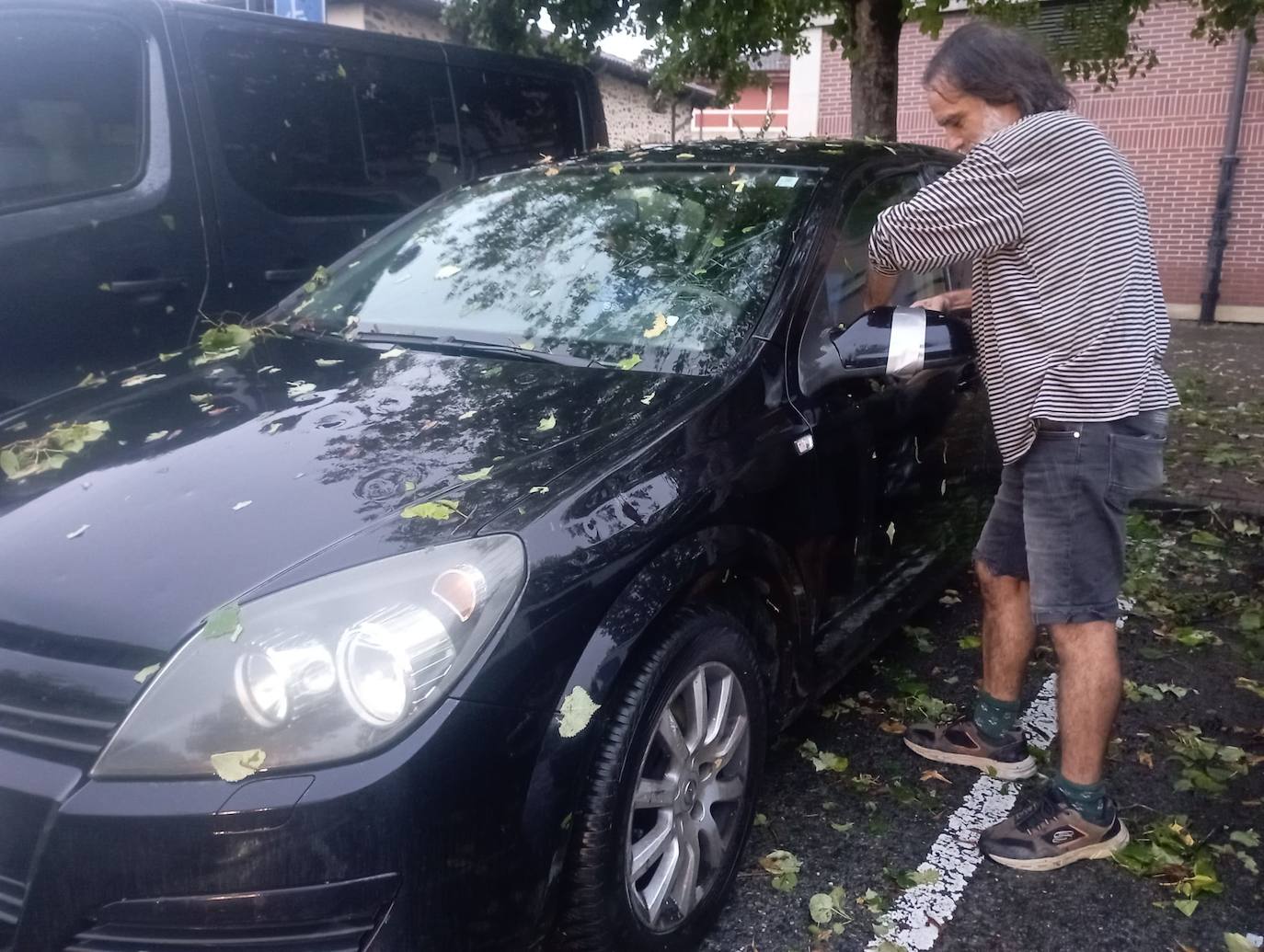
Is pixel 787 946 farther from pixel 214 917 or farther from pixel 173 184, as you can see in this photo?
pixel 173 184

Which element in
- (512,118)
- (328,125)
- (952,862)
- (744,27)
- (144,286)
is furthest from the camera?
(744,27)

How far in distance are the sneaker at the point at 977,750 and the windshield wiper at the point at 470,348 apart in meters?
1.52

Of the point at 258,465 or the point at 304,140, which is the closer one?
the point at 258,465

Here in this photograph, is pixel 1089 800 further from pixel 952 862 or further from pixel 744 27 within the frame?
pixel 744 27

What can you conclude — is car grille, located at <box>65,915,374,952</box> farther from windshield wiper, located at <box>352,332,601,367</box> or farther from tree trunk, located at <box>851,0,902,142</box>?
tree trunk, located at <box>851,0,902,142</box>

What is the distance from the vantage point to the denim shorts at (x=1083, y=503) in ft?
8.16

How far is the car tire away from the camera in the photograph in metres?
1.91

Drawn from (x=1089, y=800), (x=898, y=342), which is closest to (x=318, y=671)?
(x=898, y=342)

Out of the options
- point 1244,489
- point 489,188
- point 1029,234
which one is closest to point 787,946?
point 1029,234

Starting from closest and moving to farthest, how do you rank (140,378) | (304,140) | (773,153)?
1. (140,378)
2. (773,153)
3. (304,140)

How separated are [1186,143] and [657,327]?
12934 millimetres

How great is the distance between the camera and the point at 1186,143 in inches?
516

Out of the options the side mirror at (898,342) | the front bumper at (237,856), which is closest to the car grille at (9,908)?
the front bumper at (237,856)

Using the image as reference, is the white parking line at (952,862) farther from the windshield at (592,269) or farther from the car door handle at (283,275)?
the car door handle at (283,275)
